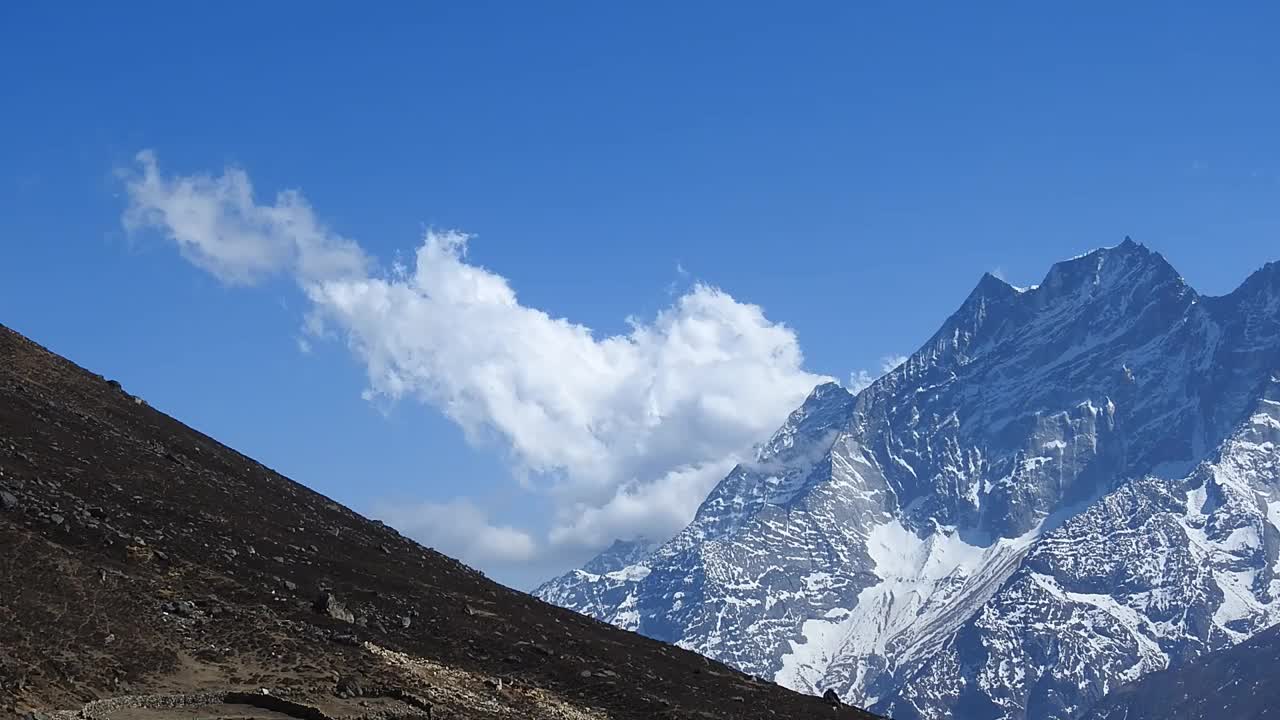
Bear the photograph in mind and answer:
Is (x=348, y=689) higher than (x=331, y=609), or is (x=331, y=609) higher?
(x=331, y=609)

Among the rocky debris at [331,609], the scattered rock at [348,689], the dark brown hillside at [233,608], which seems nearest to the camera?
the dark brown hillside at [233,608]

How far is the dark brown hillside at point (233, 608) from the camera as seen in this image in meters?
58.5

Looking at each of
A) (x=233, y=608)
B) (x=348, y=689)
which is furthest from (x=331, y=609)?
(x=348, y=689)

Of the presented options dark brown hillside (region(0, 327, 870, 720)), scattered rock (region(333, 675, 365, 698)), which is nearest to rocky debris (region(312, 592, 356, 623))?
dark brown hillside (region(0, 327, 870, 720))

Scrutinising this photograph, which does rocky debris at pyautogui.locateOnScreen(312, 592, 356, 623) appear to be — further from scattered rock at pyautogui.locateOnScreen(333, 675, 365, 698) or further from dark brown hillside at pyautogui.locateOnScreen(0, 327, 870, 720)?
scattered rock at pyautogui.locateOnScreen(333, 675, 365, 698)

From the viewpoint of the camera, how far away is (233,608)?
6719 centimetres

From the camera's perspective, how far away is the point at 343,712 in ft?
187

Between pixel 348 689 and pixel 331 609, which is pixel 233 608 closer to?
pixel 331 609

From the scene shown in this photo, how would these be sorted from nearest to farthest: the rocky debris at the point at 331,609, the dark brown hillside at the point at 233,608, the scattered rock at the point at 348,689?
the dark brown hillside at the point at 233,608
the scattered rock at the point at 348,689
the rocky debris at the point at 331,609

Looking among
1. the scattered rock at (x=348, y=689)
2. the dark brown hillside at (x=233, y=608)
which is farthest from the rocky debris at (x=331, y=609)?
the scattered rock at (x=348, y=689)

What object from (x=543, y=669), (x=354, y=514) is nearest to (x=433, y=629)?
(x=543, y=669)

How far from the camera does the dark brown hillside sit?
58.5 meters

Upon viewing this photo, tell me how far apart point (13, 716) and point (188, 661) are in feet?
34.6

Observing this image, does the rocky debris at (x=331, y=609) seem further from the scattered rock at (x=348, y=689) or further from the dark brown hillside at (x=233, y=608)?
the scattered rock at (x=348, y=689)
